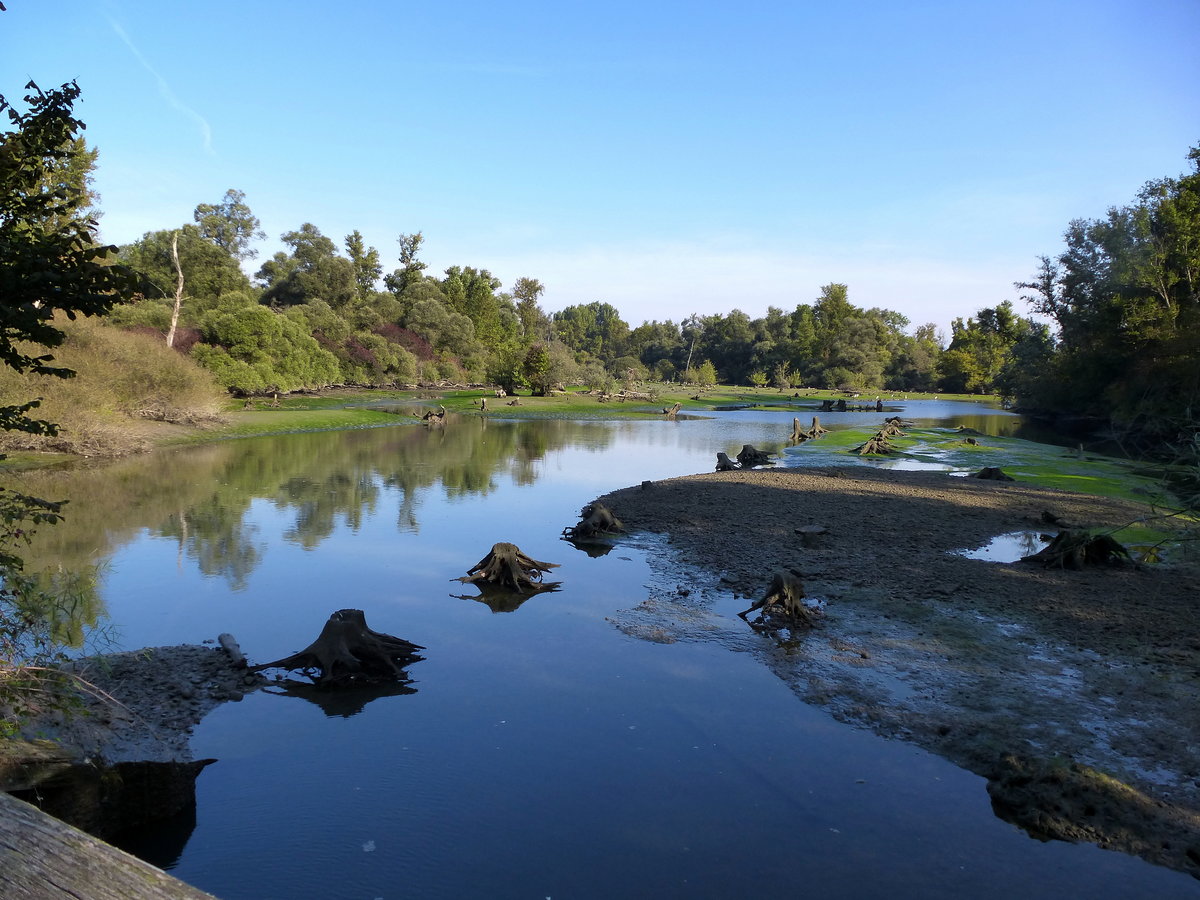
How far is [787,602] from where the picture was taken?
1182 cm

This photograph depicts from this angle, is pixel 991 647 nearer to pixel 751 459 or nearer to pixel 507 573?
pixel 507 573

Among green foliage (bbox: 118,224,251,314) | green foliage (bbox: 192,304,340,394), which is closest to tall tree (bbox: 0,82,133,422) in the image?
green foliage (bbox: 192,304,340,394)

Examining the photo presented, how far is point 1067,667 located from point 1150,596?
415 centimetres

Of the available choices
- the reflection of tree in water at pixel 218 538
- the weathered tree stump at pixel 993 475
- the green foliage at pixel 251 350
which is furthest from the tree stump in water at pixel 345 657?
the green foliage at pixel 251 350

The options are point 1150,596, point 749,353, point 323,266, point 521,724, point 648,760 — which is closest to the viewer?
point 648,760

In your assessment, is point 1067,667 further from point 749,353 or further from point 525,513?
point 749,353

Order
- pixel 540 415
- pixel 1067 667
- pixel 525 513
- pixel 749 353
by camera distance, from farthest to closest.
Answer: pixel 749 353
pixel 540 415
pixel 525 513
pixel 1067 667

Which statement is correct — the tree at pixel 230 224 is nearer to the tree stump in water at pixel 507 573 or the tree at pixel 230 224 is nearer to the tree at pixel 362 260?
the tree at pixel 362 260

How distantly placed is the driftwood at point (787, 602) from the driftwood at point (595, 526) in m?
6.34

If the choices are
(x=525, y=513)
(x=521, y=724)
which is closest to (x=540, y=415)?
(x=525, y=513)

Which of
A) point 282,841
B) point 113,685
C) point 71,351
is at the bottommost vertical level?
point 282,841

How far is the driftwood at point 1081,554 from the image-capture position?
14.1 m

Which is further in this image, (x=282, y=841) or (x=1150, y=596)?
(x=1150, y=596)

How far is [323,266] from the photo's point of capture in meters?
85.6
